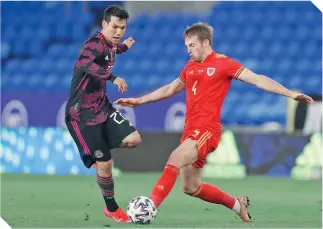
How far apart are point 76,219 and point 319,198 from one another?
168 inches

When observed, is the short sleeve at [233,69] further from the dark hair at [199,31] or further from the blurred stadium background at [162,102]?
the blurred stadium background at [162,102]

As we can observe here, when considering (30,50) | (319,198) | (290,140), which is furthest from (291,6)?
(319,198)

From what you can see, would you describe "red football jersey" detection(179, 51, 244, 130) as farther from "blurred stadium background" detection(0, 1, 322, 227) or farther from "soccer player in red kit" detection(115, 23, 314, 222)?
"blurred stadium background" detection(0, 1, 322, 227)

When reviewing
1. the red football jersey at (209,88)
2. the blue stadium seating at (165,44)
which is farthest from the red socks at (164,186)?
the blue stadium seating at (165,44)

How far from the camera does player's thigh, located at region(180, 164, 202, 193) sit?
835 cm

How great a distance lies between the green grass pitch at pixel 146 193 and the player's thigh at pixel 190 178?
0.30 meters

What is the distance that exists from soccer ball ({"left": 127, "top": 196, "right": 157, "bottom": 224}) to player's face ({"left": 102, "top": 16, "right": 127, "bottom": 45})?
1.54 meters

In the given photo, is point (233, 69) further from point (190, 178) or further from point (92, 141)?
point (92, 141)

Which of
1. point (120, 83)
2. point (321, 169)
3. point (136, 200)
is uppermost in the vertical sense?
point (120, 83)

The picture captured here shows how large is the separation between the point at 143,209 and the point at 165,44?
1567 centimetres

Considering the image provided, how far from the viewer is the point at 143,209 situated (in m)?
7.77

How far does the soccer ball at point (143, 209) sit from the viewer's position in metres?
7.75

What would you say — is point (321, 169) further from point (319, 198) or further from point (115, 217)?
point (115, 217)

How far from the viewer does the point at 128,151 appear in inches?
619
